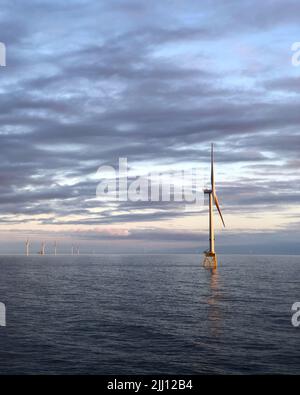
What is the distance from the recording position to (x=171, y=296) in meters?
119

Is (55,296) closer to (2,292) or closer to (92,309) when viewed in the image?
(2,292)

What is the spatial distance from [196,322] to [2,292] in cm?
7140

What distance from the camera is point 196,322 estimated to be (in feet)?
256

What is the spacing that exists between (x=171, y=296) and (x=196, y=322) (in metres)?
40.9

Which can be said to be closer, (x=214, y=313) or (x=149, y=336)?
(x=149, y=336)

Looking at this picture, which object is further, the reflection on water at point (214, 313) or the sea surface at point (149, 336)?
the reflection on water at point (214, 313)

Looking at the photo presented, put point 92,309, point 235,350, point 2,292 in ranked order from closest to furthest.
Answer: point 235,350 → point 92,309 → point 2,292

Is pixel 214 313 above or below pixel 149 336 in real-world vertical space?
below

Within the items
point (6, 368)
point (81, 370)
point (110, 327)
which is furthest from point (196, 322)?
point (6, 368)

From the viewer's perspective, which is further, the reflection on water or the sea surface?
the reflection on water
